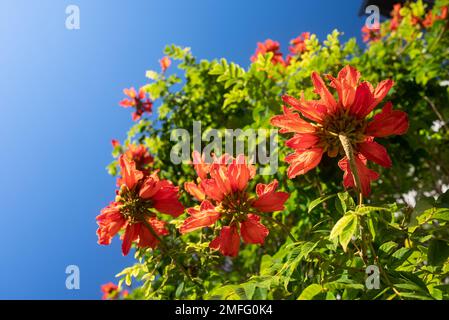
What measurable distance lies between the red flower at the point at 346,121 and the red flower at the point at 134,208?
0.68m

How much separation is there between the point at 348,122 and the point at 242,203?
0.51m

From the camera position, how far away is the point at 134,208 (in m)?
1.64

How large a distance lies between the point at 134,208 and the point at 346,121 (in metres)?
0.95

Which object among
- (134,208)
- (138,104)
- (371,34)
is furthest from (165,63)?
(371,34)

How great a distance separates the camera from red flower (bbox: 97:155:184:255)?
165 cm

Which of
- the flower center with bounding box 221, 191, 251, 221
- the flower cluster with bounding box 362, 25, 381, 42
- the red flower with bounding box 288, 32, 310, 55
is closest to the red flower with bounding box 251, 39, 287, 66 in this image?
the red flower with bounding box 288, 32, 310, 55

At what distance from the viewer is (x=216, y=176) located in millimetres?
1451

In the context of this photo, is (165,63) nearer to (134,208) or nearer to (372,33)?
(134,208)

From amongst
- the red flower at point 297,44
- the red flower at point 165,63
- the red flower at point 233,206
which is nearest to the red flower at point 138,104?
the red flower at point 165,63

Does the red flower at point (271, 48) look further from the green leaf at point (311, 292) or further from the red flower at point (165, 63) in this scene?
the green leaf at point (311, 292)

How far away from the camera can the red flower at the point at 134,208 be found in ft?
5.41

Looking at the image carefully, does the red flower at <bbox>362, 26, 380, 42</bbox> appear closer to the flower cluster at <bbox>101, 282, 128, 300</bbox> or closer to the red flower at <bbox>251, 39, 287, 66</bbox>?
the red flower at <bbox>251, 39, 287, 66</bbox>

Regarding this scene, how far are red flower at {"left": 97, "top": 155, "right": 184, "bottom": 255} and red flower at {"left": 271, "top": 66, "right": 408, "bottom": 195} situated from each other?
68cm
